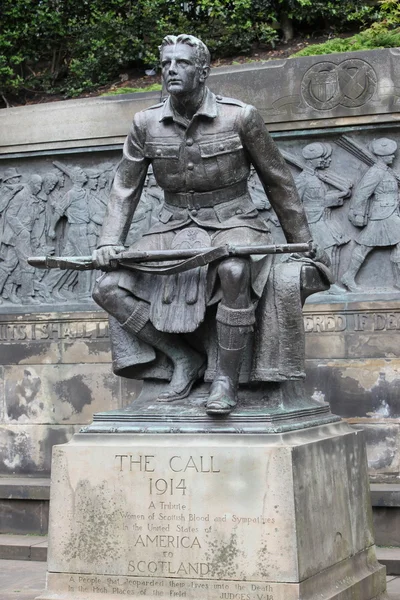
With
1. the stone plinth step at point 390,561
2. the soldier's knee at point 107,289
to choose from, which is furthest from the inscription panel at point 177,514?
the stone plinth step at point 390,561

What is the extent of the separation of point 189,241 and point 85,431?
4.37 feet

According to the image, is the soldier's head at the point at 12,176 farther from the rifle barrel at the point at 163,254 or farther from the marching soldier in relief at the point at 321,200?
the rifle barrel at the point at 163,254

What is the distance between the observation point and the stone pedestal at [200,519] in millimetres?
6484

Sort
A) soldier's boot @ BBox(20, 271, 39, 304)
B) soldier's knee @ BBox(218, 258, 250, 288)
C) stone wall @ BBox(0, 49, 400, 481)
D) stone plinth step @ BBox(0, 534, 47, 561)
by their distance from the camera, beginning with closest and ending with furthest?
soldier's knee @ BBox(218, 258, 250, 288) → stone plinth step @ BBox(0, 534, 47, 561) → stone wall @ BBox(0, 49, 400, 481) → soldier's boot @ BBox(20, 271, 39, 304)

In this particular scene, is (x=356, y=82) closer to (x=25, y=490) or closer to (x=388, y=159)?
(x=388, y=159)

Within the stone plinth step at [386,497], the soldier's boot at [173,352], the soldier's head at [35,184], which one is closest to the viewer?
the soldier's boot at [173,352]

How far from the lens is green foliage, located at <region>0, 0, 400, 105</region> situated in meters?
14.5

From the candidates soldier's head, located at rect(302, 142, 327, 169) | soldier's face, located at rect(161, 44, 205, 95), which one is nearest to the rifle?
soldier's face, located at rect(161, 44, 205, 95)

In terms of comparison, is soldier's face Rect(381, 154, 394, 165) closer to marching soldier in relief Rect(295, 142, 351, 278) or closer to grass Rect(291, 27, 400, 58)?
marching soldier in relief Rect(295, 142, 351, 278)

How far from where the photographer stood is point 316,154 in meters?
11.4

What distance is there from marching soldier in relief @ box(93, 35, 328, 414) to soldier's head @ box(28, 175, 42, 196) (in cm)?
525

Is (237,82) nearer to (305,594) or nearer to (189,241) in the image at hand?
(189,241)

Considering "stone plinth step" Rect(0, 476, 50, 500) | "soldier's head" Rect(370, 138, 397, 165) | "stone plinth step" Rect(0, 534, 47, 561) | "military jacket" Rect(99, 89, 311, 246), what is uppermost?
"soldier's head" Rect(370, 138, 397, 165)

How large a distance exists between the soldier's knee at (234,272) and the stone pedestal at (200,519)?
89cm
